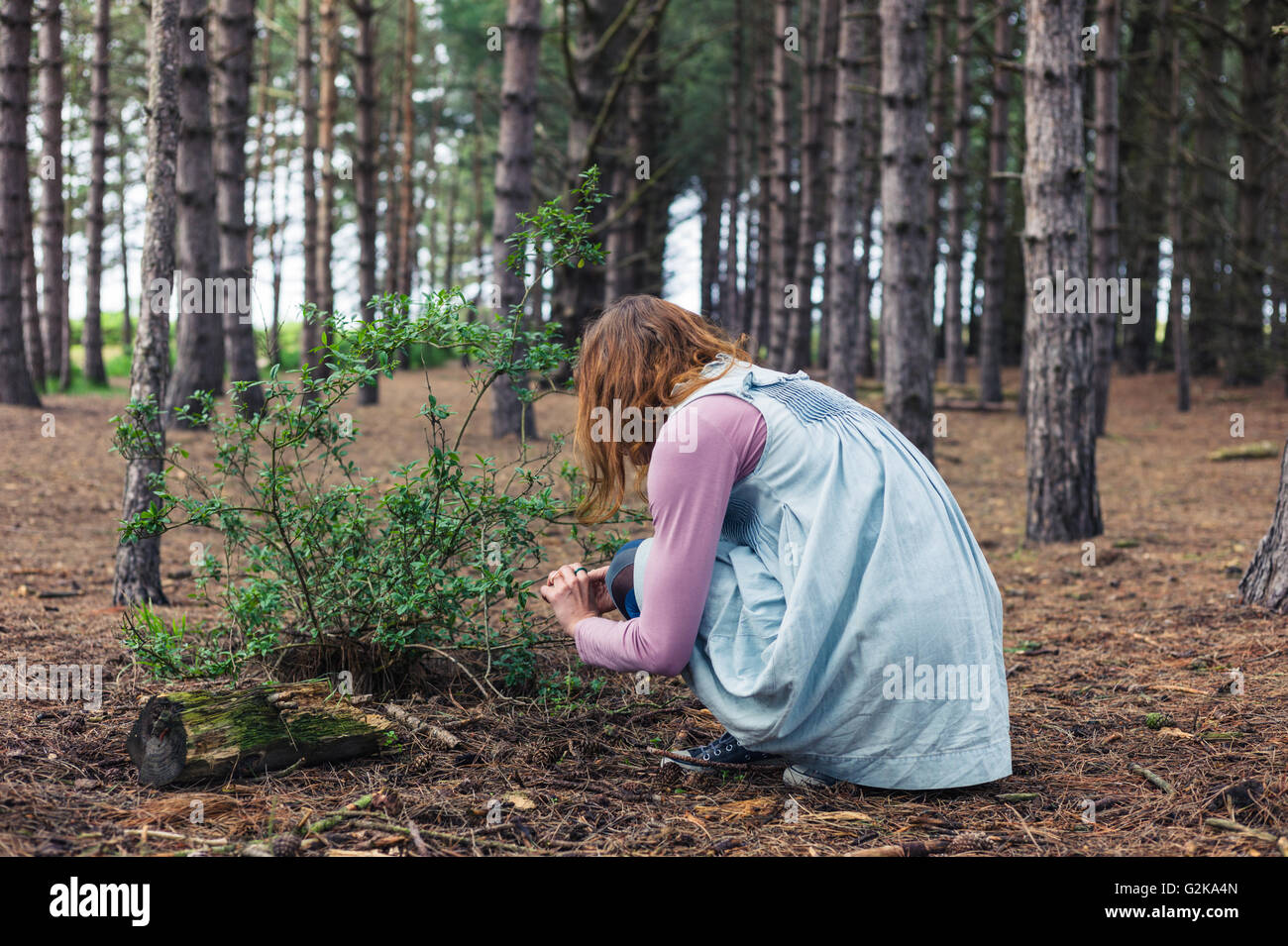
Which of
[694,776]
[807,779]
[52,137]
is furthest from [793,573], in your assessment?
[52,137]

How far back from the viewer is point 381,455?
10086 millimetres

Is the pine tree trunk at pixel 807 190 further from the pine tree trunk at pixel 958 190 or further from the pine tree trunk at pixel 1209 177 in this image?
the pine tree trunk at pixel 1209 177

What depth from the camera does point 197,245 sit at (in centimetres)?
1034

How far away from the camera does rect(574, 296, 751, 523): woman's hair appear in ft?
8.58

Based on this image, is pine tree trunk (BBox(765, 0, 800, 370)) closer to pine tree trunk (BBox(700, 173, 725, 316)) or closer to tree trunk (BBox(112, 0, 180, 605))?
tree trunk (BBox(112, 0, 180, 605))

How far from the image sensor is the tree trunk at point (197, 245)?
995 centimetres

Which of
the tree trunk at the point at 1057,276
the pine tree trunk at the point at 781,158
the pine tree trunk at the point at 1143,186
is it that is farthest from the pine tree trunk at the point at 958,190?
the tree trunk at the point at 1057,276

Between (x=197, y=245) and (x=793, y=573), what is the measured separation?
968 centimetres

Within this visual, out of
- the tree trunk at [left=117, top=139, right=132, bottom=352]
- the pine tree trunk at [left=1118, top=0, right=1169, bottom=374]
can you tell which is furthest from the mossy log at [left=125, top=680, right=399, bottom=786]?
the tree trunk at [left=117, top=139, right=132, bottom=352]

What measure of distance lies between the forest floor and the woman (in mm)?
219

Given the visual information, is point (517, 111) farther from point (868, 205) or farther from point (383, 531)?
point (868, 205)

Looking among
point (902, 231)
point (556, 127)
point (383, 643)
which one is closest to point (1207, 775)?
point (383, 643)
